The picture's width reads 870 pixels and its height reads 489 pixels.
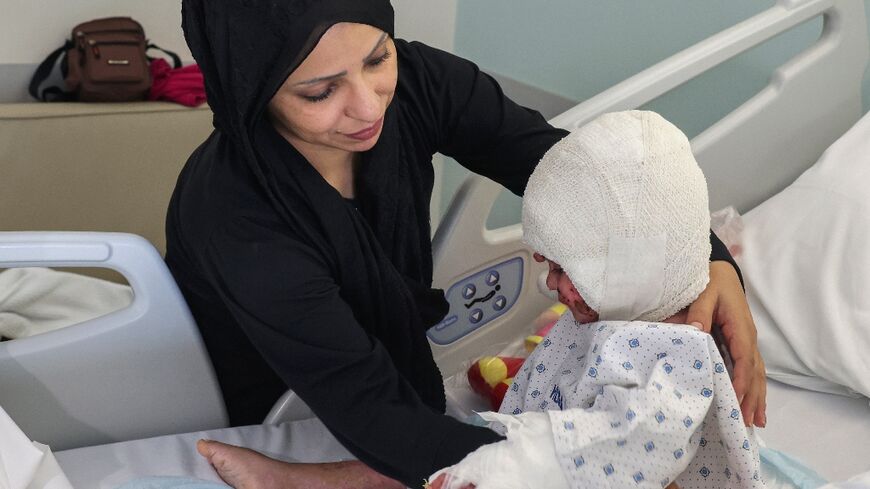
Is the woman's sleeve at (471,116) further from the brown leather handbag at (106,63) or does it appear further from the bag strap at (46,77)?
the bag strap at (46,77)

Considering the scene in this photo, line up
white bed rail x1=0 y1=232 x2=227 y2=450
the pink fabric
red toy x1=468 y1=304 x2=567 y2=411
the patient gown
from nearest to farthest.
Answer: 1. the patient gown
2. white bed rail x1=0 y1=232 x2=227 y2=450
3. red toy x1=468 y1=304 x2=567 y2=411
4. the pink fabric

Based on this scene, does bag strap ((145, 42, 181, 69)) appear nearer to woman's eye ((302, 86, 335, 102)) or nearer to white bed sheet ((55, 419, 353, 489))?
white bed sheet ((55, 419, 353, 489))

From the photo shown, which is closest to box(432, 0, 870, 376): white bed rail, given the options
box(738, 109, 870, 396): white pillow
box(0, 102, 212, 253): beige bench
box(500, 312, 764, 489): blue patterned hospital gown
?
box(738, 109, 870, 396): white pillow

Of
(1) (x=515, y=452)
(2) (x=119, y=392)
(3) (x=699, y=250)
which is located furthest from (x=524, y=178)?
(2) (x=119, y=392)

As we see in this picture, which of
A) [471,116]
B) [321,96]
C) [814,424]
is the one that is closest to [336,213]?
[321,96]

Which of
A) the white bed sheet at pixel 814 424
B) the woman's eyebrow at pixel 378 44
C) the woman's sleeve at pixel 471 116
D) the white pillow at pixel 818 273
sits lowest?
the white bed sheet at pixel 814 424

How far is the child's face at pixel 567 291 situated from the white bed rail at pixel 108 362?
57 cm

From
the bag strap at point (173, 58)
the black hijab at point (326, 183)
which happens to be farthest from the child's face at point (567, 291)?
the bag strap at point (173, 58)

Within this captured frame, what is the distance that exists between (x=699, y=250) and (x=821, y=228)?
730 millimetres

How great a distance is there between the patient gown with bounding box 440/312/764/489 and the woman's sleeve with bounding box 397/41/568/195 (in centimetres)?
47

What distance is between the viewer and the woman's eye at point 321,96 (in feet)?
4.11

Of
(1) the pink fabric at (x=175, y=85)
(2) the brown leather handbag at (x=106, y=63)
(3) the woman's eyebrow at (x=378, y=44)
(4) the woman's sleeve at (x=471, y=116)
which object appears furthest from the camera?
(1) the pink fabric at (x=175, y=85)

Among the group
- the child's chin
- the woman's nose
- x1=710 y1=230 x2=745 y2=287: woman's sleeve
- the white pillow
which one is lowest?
the white pillow

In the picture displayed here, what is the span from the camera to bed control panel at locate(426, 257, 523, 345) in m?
1.88
